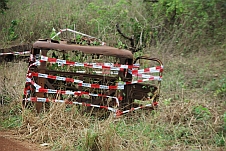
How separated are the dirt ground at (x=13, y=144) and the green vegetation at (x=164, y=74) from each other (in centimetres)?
16

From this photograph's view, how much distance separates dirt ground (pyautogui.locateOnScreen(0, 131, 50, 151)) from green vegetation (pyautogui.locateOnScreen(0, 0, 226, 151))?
0.16 m

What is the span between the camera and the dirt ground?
536cm

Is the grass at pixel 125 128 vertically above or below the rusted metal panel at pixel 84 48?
below

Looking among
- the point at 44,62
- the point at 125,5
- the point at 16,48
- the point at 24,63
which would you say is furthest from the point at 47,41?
the point at 125,5

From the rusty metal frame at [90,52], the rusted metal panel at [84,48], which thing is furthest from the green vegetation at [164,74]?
the rusted metal panel at [84,48]

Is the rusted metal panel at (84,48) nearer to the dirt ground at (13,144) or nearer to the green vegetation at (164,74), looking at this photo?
the green vegetation at (164,74)

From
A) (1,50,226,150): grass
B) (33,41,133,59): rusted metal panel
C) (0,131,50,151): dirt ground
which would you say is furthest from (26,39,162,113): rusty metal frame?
(0,131,50,151): dirt ground

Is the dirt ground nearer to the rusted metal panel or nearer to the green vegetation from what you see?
the green vegetation

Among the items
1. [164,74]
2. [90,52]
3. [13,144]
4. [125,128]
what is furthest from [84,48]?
[164,74]

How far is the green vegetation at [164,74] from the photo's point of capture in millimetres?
6039

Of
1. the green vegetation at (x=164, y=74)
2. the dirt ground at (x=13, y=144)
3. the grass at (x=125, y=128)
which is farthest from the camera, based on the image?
the green vegetation at (x=164, y=74)

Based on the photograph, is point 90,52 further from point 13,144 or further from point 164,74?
point 164,74

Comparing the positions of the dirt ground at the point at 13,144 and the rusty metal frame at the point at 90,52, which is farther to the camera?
the rusty metal frame at the point at 90,52

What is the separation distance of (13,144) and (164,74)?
7055mm
